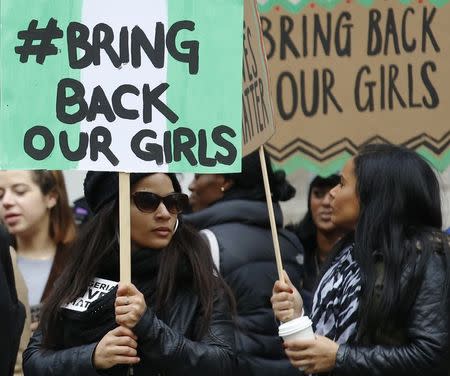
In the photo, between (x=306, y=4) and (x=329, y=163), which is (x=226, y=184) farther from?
(x=306, y=4)

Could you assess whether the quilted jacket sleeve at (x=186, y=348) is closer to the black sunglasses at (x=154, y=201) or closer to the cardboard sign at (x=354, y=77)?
the black sunglasses at (x=154, y=201)

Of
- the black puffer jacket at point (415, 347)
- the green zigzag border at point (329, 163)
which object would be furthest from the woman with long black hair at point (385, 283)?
the green zigzag border at point (329, 163)

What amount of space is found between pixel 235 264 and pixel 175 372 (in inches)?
50.7

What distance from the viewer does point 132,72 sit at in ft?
13.3

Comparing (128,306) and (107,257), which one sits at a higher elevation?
(107,257)

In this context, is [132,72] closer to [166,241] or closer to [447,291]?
[166,241]

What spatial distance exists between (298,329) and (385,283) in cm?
32

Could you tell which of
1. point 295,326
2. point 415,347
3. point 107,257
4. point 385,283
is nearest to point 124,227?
point 107,257

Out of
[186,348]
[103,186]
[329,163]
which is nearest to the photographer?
[186,348]

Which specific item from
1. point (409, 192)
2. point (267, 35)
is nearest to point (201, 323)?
point (409, 192)

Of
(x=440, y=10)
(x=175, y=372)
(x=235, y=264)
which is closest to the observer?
(x=175, y=372)

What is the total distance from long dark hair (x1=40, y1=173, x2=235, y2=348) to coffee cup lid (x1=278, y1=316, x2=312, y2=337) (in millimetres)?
250

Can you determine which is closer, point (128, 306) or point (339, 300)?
point (128, 306)

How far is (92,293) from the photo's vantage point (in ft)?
13.7
